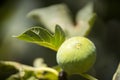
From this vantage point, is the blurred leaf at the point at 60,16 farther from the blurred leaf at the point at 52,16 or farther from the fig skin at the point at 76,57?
the fig skin at the point at 76,57

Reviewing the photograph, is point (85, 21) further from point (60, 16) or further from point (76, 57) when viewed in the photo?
point (76, 57)

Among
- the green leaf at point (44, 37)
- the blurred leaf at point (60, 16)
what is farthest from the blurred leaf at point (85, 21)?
the green leaf at point (44, 37)

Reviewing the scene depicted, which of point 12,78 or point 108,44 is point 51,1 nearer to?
point 108,44

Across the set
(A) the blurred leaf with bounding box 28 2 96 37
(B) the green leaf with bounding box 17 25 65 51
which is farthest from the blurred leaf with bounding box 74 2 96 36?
(B) the green leaf with bounding box 17 25 65 51

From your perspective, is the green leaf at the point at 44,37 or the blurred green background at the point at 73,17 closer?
the green leaf at the point at 44,37

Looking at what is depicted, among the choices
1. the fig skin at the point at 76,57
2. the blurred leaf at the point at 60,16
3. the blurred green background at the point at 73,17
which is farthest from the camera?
the blurred green background at the point at 73,17

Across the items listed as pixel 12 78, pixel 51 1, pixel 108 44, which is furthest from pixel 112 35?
pixel 12 78

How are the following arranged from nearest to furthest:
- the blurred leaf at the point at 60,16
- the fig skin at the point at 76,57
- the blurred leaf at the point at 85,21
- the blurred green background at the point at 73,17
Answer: the fig skin at the point at 76,57, the blurred leaf at the point at 85,21, the blurred leaf at the point at 60,16, the blurred green background at the point at 73,17
